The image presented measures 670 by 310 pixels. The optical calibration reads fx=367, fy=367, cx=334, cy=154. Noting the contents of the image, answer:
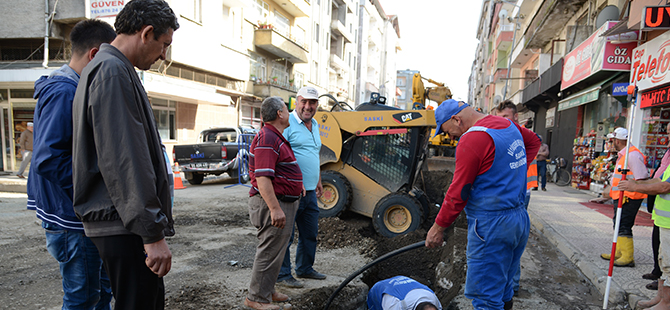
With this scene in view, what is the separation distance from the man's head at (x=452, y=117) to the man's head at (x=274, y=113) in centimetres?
126

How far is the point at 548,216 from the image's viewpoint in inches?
302

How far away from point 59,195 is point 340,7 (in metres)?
35.7

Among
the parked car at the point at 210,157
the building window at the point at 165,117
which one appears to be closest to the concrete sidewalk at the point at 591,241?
the parked car at the point at 210,157

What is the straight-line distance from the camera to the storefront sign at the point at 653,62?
7844 mm

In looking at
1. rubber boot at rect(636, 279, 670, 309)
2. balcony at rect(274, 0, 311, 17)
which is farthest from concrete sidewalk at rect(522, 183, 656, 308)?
balcony at rect(274, 0, 311, 17)

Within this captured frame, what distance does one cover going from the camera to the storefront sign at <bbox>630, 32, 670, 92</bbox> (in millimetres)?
7844

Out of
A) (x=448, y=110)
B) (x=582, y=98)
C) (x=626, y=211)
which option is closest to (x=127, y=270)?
(x=448, y=110)

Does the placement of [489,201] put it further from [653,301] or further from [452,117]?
[653,301]

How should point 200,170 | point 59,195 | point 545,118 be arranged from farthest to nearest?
point 545,118 → point 200,170 → point 59,195

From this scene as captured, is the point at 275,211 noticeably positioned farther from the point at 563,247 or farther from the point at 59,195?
the point at 563,247

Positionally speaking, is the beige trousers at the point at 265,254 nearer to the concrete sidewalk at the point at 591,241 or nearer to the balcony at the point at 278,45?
the concrete sidewalk at the point at 591,241

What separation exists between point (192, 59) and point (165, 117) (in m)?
2.69

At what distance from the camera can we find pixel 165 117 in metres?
15.5

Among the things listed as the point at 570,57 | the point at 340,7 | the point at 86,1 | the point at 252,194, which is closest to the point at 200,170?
the point at 86,1
